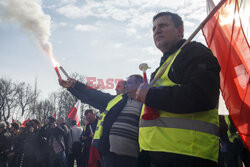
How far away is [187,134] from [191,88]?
316 millimetres

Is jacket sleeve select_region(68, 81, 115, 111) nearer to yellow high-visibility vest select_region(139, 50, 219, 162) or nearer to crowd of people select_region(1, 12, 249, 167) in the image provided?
crowd of people select_region(1, 12, 249, 167)

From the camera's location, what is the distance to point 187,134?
149 cm

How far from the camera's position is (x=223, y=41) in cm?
263

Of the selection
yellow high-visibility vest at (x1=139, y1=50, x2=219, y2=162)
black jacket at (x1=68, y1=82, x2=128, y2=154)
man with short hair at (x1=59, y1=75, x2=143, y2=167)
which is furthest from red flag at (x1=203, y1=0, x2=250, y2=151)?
black jacket at (x1=68, y1=82, x2=128, y2=154)

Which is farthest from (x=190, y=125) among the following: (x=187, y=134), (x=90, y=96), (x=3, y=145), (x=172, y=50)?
(x=3, y=145)

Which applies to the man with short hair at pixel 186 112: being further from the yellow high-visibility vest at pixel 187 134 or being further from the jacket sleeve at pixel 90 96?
the jacket sleeve at pixel 90 96

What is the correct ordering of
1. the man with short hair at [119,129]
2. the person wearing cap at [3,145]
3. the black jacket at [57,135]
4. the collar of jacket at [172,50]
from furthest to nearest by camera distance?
the black jacket at [57,135] < the person wearing cap at [3,145] < the man with short hair at [119,129] < the collar of jacket at [172,50]

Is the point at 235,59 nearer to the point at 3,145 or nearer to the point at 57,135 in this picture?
the point at 57,135

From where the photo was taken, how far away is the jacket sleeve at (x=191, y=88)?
144 cm

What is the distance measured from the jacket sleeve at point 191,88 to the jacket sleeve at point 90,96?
212 cm

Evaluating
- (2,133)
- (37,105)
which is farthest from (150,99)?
(37,105)

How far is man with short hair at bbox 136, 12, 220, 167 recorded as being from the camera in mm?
1449

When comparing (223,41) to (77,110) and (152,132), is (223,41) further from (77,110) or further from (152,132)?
(77,110)

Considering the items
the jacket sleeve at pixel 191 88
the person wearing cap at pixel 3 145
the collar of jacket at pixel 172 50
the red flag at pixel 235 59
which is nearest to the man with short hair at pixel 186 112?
the jacket sleeve at pixel 191 88
